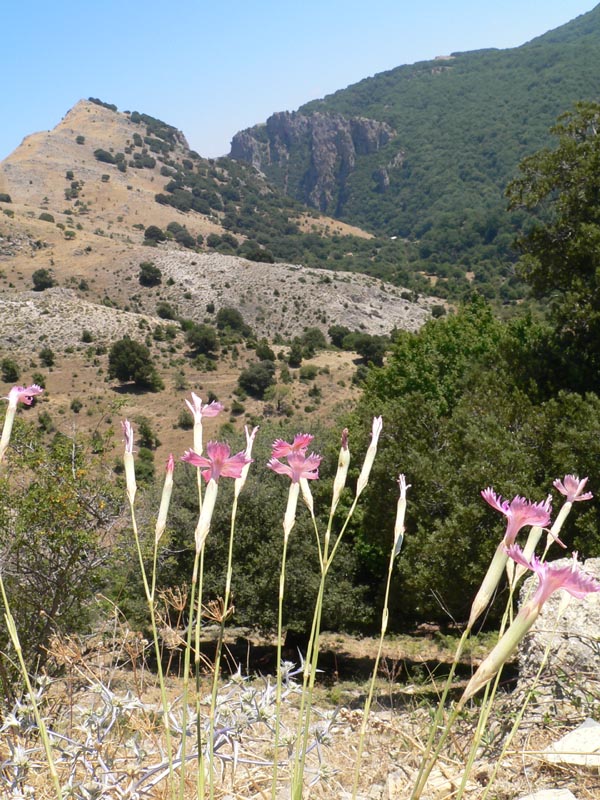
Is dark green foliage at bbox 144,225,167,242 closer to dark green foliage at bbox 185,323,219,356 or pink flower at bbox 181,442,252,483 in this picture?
dark green foliage at bbox 185,323,219,356

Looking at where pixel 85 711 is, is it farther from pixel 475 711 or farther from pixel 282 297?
pixel 282 297

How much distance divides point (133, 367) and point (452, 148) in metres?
126

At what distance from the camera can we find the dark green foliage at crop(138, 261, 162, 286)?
6969 centimetres

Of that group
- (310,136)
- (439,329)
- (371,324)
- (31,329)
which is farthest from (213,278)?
(310,136)

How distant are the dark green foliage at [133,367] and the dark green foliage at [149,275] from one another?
22.8 metres

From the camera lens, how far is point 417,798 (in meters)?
1.17

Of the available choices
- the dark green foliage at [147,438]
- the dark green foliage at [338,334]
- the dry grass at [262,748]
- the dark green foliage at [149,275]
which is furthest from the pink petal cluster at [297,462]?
the dark green foliage at [149,275]

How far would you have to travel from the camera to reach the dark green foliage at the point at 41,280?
6269 cm

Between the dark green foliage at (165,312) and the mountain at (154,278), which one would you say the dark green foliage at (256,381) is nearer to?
the mountain at (154,278)

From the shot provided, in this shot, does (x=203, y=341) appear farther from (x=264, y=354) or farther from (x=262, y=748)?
(x=262, y=748)

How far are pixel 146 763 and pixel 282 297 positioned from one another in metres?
68.2

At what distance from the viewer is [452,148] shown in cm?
15100

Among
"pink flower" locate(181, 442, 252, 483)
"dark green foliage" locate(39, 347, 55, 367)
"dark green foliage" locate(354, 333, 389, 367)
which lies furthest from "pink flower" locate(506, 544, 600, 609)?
"dark green foliage" locate(354, 333, 389, 367)

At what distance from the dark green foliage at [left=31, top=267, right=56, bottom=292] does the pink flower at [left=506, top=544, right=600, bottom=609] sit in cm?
6644
